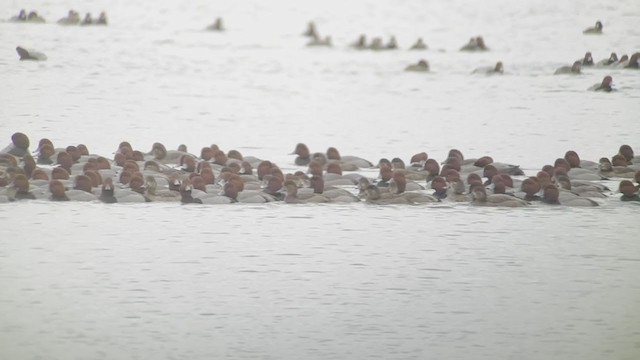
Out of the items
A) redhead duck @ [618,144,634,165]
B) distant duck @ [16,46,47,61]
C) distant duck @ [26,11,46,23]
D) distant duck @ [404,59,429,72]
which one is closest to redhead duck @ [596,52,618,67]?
distant duck @ [404,59,429,72]

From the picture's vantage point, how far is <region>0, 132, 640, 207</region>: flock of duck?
995cm

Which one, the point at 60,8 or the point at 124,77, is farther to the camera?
the point at 60,8

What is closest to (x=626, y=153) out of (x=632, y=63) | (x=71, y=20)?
(x=632, y=63)

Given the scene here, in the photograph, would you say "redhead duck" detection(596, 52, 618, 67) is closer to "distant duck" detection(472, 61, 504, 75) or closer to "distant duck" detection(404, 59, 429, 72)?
"distant duck" detection(472, 61, 504, 75)

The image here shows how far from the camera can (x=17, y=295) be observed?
7.12m

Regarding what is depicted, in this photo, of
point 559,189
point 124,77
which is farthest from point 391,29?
point 559,189

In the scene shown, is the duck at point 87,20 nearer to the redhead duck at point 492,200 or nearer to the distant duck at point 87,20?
the distant duck at point 87,20

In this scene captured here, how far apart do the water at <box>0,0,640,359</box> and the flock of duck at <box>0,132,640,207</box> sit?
0.24 m

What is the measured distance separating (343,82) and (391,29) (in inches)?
299

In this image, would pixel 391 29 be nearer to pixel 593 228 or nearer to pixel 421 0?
pixel 421 0

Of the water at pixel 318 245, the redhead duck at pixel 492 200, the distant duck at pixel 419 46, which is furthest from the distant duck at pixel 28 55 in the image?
the redhead duck at pixel 492 200

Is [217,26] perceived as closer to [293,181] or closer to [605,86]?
[605,86]

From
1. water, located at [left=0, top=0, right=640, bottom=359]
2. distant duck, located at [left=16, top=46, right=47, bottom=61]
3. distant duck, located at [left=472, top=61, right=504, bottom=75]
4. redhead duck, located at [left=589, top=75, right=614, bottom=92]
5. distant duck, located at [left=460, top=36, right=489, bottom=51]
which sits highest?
distant duck, located at [left=460, top=36, right=489, bottom=51]

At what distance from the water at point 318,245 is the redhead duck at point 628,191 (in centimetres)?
8
